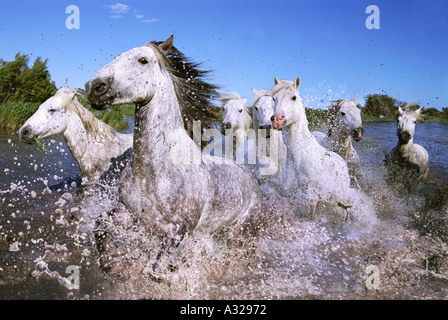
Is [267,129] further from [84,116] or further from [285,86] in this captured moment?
[84,116]

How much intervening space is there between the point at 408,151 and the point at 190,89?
18.9 feet

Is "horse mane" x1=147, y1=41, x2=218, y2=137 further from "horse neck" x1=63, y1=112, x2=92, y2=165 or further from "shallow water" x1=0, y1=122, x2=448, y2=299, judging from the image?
"horse neck" x1=63, y1=112, x2=92, y2=165

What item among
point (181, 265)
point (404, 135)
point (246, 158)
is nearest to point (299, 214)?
point (246, 158)

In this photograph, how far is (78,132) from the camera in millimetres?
5102

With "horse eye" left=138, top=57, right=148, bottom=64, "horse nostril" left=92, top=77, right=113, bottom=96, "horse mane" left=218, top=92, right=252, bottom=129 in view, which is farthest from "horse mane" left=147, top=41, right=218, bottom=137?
"horse mane" left=218, top=92, right=252, bottom=129

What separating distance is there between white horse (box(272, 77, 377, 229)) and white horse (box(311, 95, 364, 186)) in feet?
3.86

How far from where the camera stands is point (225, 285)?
3.63 metres

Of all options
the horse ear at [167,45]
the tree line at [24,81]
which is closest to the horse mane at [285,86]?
the horse ear at [167,45]

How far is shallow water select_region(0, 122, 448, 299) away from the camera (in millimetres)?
3139

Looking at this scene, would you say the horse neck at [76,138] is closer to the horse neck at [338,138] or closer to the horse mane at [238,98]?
the horse mane at [238,98]

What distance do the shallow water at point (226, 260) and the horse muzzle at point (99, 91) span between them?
100cm

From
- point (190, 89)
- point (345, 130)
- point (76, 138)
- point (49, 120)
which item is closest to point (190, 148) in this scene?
point (190, 89)

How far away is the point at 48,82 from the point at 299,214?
26.2 m
